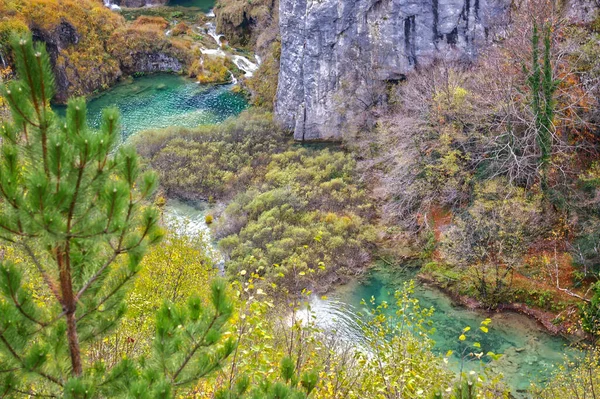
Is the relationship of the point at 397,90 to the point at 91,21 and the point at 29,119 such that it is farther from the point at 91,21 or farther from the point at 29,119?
the point at 91,21

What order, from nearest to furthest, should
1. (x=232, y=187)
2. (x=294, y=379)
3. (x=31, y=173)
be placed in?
1. (x=31, y=173)
2. (x=294, y=379)
3. (x=232, y=187)

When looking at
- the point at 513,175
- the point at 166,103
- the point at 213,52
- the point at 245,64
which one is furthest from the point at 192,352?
the point at 213,52

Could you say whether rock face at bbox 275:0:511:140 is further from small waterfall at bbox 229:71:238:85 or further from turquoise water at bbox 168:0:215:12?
turquoise water at bbox 168:0:215:12

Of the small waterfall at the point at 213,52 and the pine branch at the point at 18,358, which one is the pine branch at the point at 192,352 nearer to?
the pine branch at the point at 18,358

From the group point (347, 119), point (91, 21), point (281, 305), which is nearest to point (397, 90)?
point (347, 119)

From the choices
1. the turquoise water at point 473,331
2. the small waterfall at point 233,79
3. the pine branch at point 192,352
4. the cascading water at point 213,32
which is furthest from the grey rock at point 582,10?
the cascading water at point 213,32

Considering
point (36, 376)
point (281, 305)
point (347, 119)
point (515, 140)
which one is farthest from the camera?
point (347, 119)
